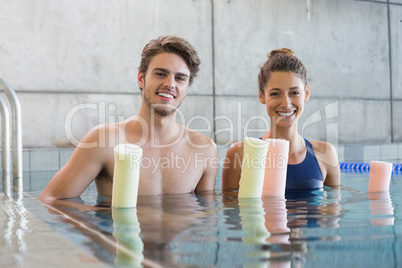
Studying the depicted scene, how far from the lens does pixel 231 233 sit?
4.51 feet

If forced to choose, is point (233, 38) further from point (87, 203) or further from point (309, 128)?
point (87, 203)

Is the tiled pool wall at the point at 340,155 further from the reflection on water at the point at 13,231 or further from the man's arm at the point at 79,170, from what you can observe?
the reflection on water at the point at 13,231

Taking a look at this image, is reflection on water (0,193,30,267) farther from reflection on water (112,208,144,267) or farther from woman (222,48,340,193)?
woman (222,48,340,193)

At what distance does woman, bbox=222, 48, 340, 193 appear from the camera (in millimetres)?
2961

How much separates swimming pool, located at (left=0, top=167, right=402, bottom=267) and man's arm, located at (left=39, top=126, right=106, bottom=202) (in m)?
0.32

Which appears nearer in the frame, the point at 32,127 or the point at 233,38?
the point at 32,127

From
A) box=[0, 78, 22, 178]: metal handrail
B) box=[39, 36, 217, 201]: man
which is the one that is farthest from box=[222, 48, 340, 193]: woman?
box=[0, 78, 22, 178]: metal handrail

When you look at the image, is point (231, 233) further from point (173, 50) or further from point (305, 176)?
point (305, 176)

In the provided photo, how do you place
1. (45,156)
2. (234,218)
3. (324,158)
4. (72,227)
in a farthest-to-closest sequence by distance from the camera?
(45,156) → (324,158) → (234,218) → (72,227)

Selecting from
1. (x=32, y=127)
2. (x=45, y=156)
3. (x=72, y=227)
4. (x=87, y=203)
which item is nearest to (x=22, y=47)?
(x=32, y=127)

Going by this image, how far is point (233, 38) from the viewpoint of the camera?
25.4 feet

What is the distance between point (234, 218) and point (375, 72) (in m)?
7.80

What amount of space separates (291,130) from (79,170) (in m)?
1.32

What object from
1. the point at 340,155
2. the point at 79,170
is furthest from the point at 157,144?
the point at 340,155
